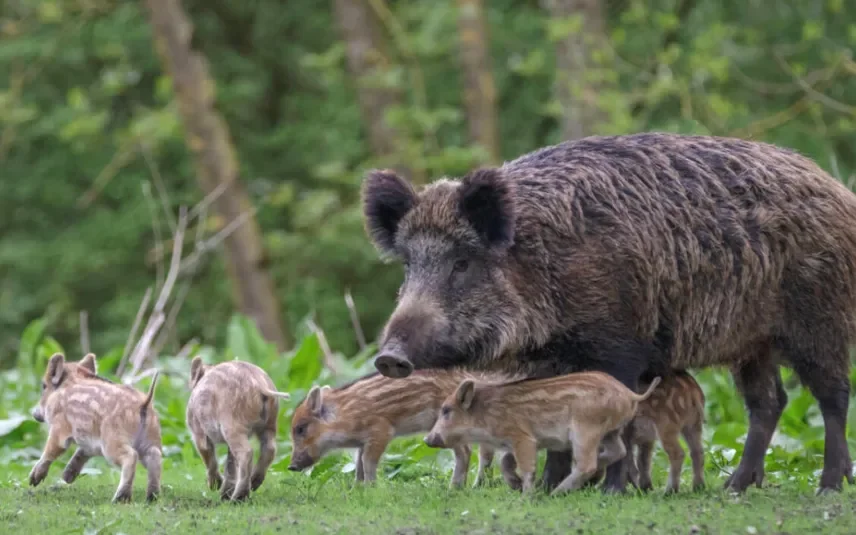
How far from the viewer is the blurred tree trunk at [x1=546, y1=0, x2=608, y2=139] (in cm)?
1869

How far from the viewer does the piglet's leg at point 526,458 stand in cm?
786

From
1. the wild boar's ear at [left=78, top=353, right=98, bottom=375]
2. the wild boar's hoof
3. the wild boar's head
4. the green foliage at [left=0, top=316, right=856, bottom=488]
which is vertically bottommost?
the green foliage at [left=0, top=316, right=856, bottom=488]

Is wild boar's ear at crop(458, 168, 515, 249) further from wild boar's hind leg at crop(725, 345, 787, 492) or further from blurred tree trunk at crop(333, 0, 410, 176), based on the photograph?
blurred tree trunk at crop(333, 0, 410, 176)

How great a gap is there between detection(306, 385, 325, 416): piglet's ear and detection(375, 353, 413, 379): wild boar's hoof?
3.64ft

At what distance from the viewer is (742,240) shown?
8547 millimetres

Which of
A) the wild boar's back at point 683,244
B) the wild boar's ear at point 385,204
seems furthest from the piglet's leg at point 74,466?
the wild boar's back at point 683,244

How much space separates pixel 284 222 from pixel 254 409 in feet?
67.0

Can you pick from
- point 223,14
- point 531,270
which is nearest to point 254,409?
point 531,270

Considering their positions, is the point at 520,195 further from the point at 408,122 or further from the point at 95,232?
the point at 95,232

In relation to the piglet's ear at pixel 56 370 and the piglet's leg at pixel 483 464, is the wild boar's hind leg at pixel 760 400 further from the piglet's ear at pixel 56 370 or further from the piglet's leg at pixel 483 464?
the piglet's ear at pixel 56 370

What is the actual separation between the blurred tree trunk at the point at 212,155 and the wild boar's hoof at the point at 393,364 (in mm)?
14638

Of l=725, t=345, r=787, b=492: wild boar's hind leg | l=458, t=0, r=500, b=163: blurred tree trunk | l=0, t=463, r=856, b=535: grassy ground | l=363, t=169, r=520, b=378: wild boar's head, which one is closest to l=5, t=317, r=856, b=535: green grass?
l=0, t=463, r=856, b=535: grassy ground

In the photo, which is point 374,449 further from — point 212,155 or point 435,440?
point 212,155

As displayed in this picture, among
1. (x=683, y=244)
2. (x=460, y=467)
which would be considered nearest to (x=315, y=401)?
(x=460, y=467)
